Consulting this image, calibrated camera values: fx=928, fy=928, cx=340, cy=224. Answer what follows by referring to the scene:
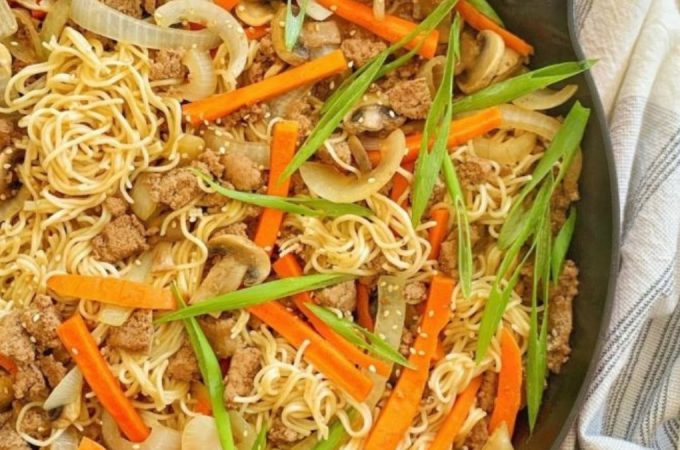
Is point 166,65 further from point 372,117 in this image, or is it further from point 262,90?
point 372,117

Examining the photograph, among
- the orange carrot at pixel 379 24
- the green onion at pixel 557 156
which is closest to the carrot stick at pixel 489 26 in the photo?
the orange carrot at pixel 379 24

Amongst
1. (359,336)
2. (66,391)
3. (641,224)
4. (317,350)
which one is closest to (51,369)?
(66,391)

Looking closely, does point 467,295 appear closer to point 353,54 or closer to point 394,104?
point 394,104

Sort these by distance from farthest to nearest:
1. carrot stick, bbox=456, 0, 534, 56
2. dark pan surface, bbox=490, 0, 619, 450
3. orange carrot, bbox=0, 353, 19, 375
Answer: carrot stick, bbox=456, 0, 534, 56 < orange carrot, bbox=0, 353, 19, 375 < dark pan surface, bbox=490, 0, 619, 450

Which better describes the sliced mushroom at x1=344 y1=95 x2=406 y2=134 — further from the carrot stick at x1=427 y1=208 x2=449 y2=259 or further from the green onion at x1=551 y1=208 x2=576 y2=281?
the green onion at x1=551 y1=208 x2=576 y2=281

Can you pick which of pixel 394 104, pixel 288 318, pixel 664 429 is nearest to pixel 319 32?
pixel 394 104

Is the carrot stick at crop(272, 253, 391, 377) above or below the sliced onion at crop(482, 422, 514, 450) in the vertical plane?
above

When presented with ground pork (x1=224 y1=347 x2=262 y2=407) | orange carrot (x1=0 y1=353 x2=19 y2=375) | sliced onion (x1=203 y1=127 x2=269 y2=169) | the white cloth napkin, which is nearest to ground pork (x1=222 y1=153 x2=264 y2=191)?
sliced onion (x1=203 y1=127 x2=269 y2=169)
